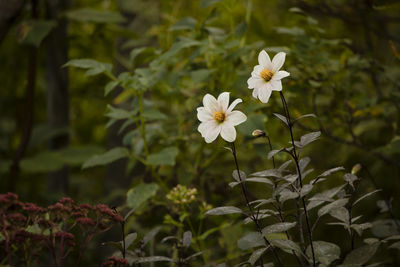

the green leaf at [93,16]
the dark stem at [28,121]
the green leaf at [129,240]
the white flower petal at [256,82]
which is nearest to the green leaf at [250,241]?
the green leaf at [129,240]

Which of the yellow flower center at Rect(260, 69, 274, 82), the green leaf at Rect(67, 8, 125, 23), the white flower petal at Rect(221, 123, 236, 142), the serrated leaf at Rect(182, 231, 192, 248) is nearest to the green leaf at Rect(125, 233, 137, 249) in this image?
the serrated leaf at Rect(182, 231, 192, 248)

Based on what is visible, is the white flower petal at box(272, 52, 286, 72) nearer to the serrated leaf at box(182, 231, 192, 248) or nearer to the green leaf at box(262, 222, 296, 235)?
the green leaf at box(262, 222, 296, 235)

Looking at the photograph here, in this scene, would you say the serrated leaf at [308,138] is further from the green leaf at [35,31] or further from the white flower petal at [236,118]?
the green leaf at [35,31]

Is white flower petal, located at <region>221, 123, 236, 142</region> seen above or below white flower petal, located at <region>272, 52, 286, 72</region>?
below

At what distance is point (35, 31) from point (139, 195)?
883 mm

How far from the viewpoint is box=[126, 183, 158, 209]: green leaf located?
4.03 ft

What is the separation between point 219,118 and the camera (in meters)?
0.84

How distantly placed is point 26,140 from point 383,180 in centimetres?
167

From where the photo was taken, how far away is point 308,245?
0.95 meters

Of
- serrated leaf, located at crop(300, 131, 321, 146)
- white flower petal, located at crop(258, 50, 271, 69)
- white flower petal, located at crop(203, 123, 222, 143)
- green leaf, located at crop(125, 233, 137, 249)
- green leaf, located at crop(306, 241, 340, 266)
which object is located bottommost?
green leaf, located at crop(125, 233, 137, 249)

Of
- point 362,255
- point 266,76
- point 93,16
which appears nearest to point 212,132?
point 266,76

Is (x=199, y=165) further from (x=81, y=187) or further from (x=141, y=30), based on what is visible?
(x=81, y=187)

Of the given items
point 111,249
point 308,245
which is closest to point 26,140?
point 111,249

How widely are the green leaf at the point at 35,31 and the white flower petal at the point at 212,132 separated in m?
1.06
